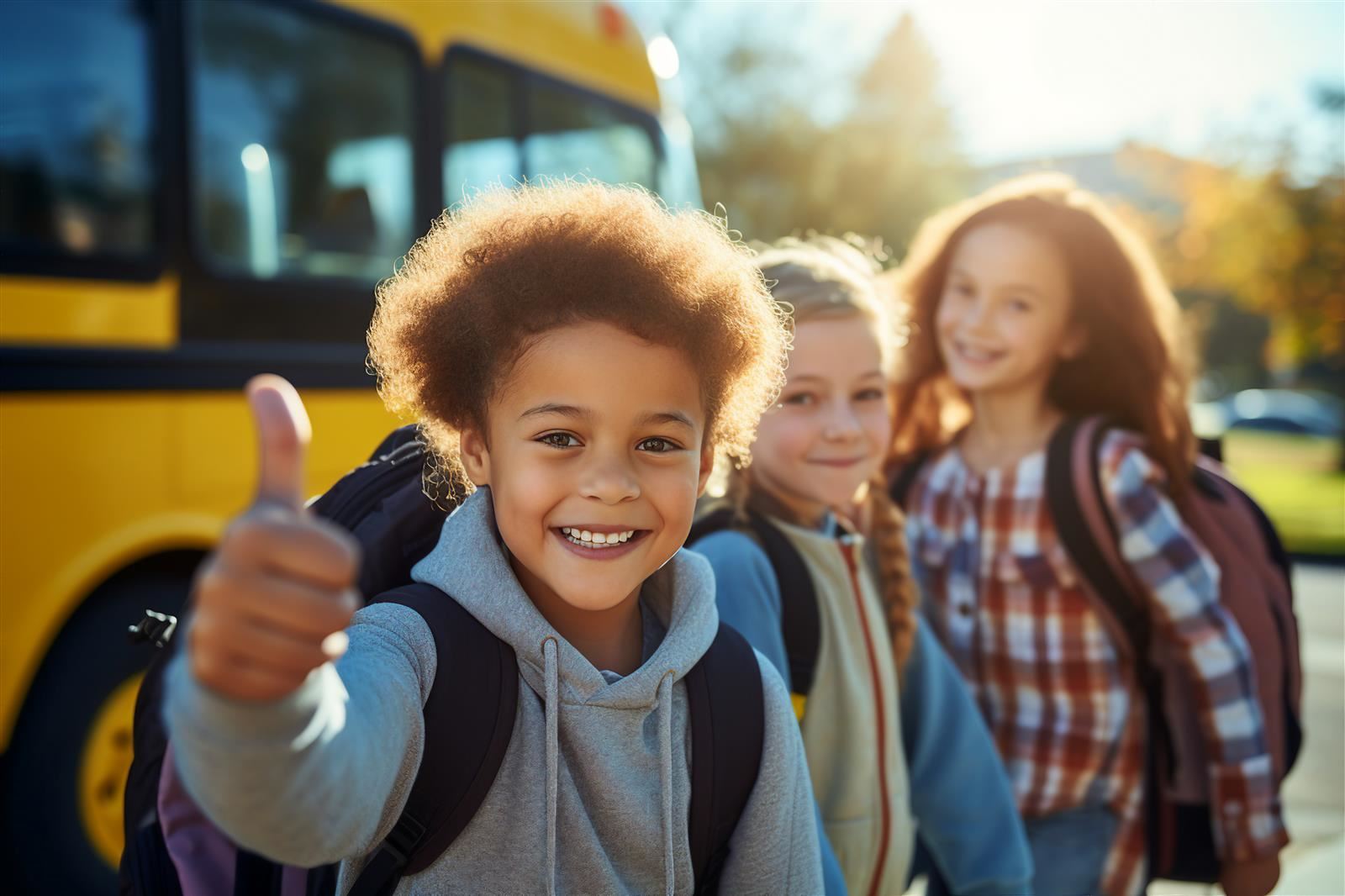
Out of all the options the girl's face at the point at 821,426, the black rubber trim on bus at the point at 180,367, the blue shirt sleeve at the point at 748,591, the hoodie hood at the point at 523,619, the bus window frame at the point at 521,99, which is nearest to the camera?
the hoodie hood at the point at 523,619

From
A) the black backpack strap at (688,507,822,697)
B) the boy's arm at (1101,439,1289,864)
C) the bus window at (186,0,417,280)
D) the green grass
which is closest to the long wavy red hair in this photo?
the boy's arm at (1101,439,1289,864)

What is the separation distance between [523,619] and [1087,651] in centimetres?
168

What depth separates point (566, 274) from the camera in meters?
1.59

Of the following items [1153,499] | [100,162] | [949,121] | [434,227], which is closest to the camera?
[434,227]

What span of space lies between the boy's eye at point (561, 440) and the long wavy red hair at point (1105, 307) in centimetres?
171

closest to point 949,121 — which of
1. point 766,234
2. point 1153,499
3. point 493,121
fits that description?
point 766,234

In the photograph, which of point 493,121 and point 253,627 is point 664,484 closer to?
point 253,627

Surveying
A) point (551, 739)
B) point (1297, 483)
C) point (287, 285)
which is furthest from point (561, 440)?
point (1297, 483)

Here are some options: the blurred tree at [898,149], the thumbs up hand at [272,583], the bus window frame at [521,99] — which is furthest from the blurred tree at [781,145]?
the thumbs up hand at [272,583]

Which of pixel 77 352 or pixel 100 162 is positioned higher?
pixel 100 162

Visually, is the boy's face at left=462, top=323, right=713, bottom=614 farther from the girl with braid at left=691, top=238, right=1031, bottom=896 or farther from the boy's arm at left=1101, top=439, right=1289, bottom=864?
the boy's arm at left=1101, top=439, right=1289, bottom=864

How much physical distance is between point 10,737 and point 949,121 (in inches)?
1348

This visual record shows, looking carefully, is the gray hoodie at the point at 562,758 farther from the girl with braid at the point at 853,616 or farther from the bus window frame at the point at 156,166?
the bus window frame at the point at 156,166

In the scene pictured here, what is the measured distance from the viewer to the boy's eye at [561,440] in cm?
157
